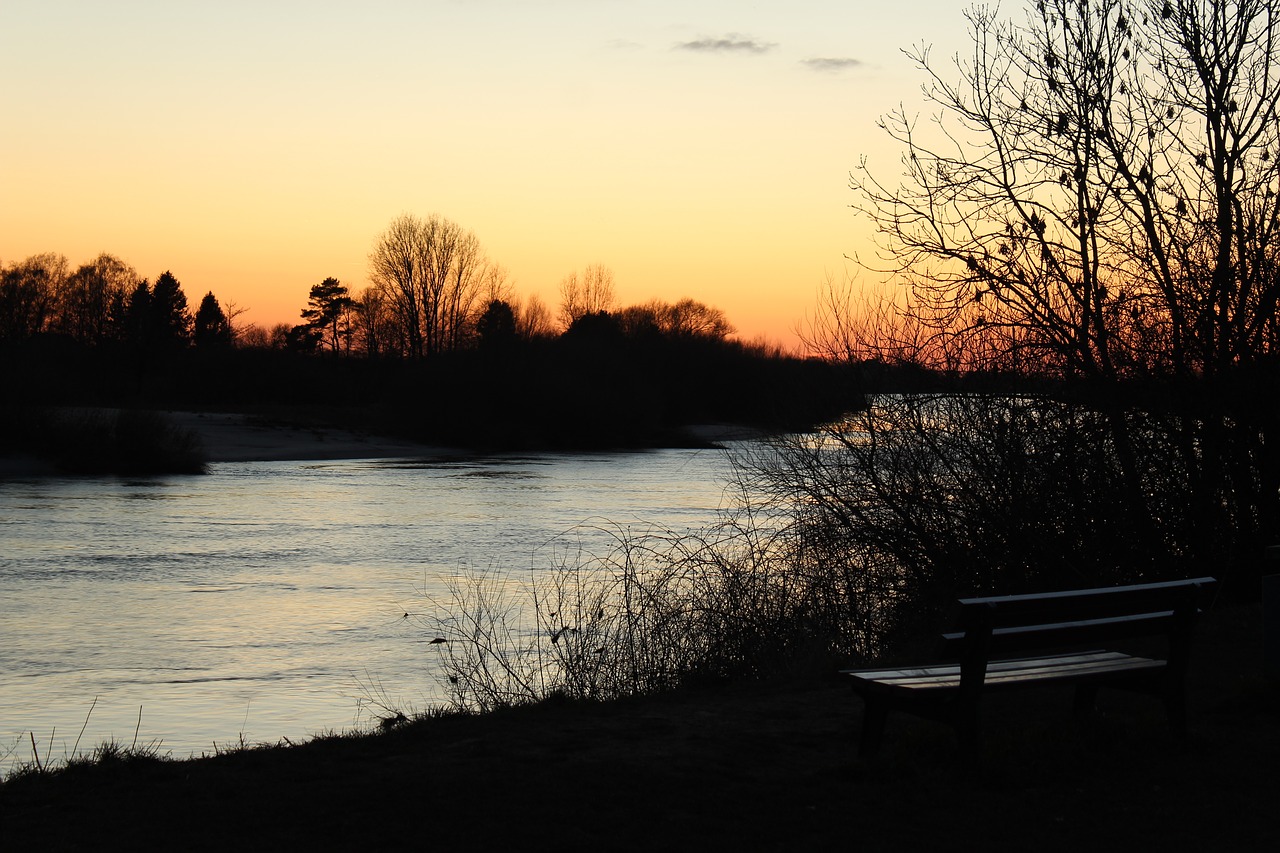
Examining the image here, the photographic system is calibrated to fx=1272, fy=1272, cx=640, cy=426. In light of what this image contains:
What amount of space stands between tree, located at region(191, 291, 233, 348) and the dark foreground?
321 feet

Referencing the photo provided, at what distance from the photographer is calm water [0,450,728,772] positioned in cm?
1166

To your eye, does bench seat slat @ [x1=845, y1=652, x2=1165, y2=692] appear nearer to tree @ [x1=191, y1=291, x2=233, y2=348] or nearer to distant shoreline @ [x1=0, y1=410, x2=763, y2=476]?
distant shoreline @ [x1=0, y1=410, x2=763, y2=476]

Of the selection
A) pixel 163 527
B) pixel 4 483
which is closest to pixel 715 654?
pixel 163 527

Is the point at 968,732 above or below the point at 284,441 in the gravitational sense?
above

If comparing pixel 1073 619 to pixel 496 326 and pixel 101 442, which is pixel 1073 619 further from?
pixel 496 326

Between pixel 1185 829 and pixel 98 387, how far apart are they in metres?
84.3

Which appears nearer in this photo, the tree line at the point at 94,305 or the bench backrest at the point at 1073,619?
the bench backrest at the point at 1073,619

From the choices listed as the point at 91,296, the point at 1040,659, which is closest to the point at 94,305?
the point at 91,296

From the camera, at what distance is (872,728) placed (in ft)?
19.6

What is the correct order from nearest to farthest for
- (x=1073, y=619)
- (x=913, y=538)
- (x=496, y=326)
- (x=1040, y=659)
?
(x=1073, y=619) → (x=1040, y=659) → (x=913, y=538) → (x=496, y=326)

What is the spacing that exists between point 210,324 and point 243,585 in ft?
311

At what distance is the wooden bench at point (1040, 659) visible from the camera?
5.71 m

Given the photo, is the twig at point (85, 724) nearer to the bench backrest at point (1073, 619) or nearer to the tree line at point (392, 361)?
the bench backrest at point (1073, 619)

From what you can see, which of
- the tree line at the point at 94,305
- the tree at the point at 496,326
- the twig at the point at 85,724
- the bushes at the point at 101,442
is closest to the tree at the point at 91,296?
the tree line at the point at 94,305
